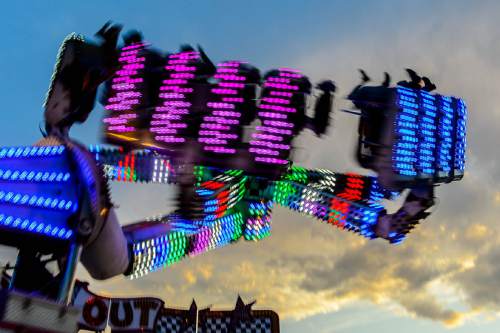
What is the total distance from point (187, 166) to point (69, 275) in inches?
136

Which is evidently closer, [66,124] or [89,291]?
[66,124]

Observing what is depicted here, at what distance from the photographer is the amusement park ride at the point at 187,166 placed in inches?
438

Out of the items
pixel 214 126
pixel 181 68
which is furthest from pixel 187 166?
pixel 181 68

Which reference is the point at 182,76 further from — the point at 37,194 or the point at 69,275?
the point at 69,275

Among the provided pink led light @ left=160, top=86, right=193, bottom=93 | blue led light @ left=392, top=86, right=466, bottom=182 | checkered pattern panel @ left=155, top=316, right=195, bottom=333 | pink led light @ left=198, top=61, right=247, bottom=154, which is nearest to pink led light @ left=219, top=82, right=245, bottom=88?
pink led light @ left=198, top=61, right=247, bottom=154

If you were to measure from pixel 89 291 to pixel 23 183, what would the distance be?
465 cm

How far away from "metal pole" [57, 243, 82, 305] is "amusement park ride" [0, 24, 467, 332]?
2 centimetres

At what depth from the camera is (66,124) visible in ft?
40.7

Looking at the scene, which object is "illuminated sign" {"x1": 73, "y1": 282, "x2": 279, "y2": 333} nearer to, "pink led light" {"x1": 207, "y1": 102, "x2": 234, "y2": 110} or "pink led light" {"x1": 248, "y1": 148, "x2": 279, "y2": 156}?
"pink led light" {"x1": 248, "y1": 148, "x2": 279, "y2": 156}

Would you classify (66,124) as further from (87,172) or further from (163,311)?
(163,311)

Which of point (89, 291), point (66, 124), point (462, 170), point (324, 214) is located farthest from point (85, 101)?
point (462, 170)

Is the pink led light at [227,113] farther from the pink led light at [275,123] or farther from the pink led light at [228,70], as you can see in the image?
the pink led light at [228,70]

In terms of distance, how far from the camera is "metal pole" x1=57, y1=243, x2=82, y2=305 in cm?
1057

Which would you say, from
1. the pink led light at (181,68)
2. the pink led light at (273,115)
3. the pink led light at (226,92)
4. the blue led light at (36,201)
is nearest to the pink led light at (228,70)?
the pink led light at (226,92)
